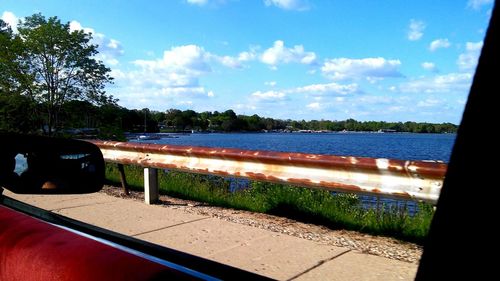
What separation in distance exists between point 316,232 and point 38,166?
3.82 metres

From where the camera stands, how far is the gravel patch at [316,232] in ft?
14.9

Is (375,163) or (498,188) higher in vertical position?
(498,188)

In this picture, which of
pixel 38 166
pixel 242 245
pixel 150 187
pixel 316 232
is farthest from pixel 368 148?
pixel 38 166

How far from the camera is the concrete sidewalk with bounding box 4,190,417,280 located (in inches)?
156

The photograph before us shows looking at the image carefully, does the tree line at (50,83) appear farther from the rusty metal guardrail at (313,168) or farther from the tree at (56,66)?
the rusty metal guardrail at (313,168)

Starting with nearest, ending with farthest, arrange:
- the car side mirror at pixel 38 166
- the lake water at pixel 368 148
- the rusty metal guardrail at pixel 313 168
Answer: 1. the car side mirror at pixel 38 166
2. the rusty metal guardrail at pixel 313 168
3. the lake water at pixel 368 148

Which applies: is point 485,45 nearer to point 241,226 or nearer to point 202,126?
point 241,226

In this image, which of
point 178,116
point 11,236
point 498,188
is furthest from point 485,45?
point 178,116

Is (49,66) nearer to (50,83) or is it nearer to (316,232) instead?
(50,83)

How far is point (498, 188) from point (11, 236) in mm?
1647

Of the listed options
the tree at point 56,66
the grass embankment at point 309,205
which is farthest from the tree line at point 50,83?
the grass embankment at point 309,205

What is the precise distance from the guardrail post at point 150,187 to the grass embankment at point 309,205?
68 centimetres

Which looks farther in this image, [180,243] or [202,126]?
[202,126]

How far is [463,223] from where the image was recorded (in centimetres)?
72
